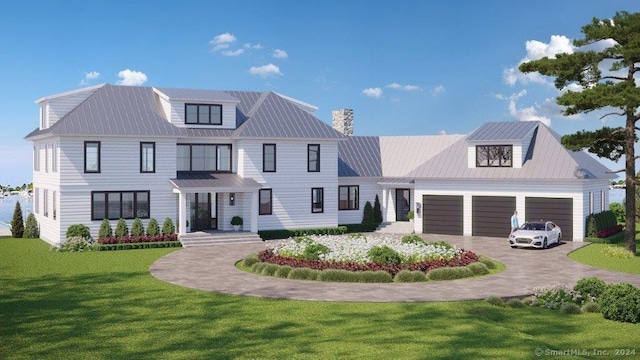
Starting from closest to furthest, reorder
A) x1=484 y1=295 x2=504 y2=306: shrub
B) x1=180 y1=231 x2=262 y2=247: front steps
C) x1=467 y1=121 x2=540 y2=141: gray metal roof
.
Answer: x1=484 y1=295 x2=504 y2=306: shrub, x1=180 y1=231 x2=262 y2=247: front steps, x1=467 y1=121 x2=540 y2=141: gray metal roof

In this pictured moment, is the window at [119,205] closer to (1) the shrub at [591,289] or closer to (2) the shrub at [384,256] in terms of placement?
(2) the shrub at [384,256]

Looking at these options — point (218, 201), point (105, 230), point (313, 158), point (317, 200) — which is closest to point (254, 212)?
point (218, 201)

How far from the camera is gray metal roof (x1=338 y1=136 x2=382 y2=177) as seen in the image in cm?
4453

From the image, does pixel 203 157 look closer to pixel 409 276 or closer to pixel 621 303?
pixel 409 276

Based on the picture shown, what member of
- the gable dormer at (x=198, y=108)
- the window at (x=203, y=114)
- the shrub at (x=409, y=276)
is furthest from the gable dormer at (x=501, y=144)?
the shrub at (x=409, y=276)

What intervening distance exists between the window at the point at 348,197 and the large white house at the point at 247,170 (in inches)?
Answer: 3.7

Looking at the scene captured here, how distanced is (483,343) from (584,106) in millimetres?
19149

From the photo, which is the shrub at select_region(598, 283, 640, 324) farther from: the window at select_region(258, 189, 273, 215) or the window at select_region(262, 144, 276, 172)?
the window at select_region(262, 144, 276, 172)

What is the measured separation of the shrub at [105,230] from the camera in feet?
111

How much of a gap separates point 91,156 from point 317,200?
1383cm

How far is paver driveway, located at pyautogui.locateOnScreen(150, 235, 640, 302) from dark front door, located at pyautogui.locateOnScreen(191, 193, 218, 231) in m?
6.45

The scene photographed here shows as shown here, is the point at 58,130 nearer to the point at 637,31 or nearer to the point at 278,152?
the point at 278,152

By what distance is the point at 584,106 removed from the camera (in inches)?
1176

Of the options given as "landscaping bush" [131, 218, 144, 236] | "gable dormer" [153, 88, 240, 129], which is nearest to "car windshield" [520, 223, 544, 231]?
"gable dormer" [153, 88, 240, 129]
